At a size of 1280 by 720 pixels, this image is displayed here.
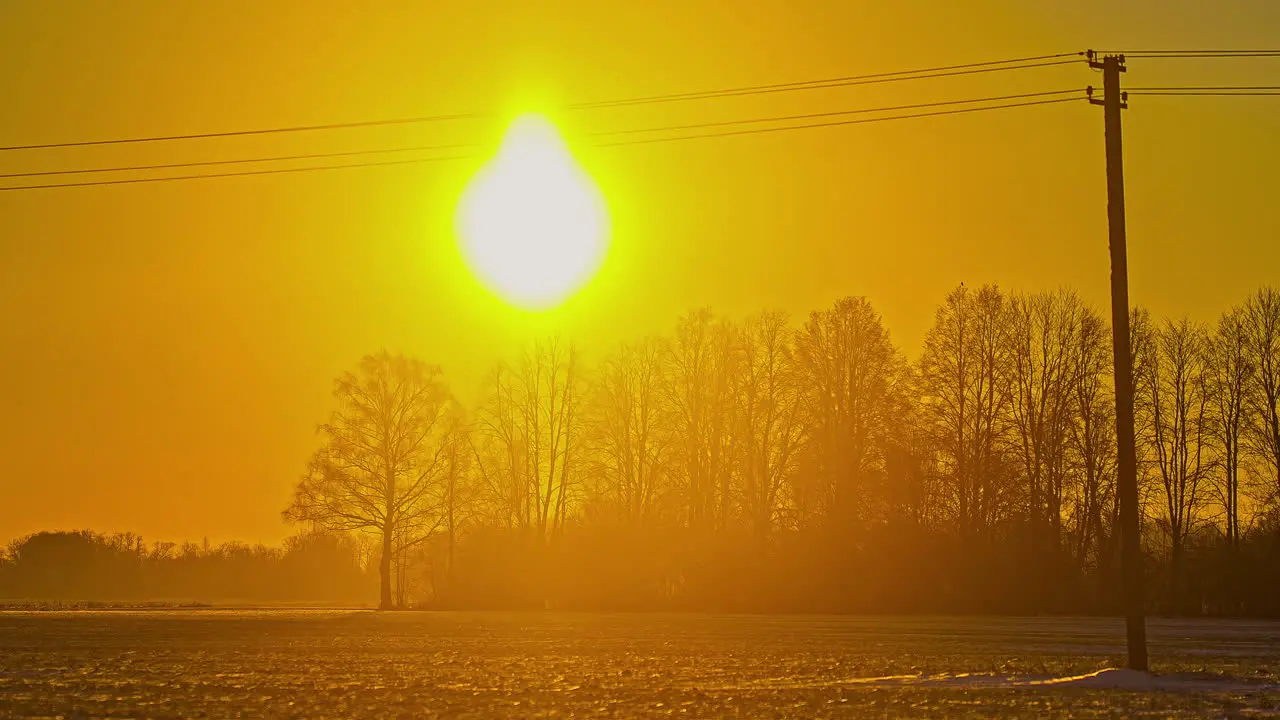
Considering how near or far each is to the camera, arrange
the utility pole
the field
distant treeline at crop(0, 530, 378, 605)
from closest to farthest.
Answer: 1. the field
2. the utility pole
3. distant treeline at crop(0, 530, 378, 605)

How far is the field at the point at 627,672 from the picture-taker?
930 inches

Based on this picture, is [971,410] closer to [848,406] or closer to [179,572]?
[848,406]

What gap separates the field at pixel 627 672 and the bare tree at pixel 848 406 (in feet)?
76.1

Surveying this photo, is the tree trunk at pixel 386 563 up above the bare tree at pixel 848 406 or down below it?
below

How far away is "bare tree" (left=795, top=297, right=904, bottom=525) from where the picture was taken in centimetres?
7712

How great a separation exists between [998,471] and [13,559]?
10607 cm

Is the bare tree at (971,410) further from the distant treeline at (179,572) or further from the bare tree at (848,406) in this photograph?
the distant treeline at (179,572)

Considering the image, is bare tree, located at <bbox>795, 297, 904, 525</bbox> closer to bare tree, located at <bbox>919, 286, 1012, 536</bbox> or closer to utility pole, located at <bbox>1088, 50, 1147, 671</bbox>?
bare tree, located at <bbox>919, 286, 1012, 536</bbox>

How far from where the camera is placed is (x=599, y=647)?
4116 cm

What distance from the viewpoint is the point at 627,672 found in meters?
31.4

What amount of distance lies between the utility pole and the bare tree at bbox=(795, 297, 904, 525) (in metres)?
44.6

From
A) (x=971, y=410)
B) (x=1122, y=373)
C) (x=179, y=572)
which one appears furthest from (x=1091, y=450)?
(x=179, y=572)

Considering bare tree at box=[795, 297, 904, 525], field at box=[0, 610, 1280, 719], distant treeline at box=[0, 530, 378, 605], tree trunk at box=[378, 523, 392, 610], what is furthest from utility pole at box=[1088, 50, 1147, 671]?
distant treeline at box=[0, 530, 378, 605]

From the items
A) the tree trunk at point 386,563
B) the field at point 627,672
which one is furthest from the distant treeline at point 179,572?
the field at point 627,672
